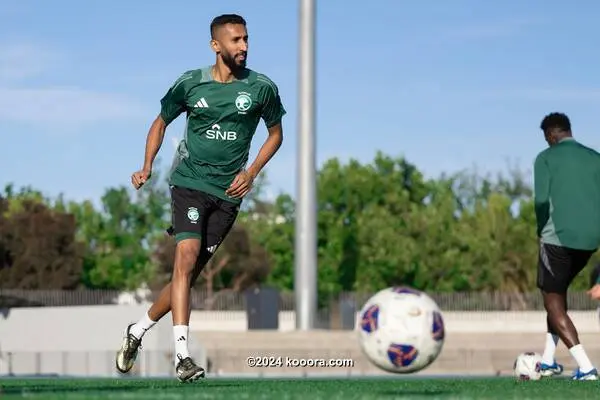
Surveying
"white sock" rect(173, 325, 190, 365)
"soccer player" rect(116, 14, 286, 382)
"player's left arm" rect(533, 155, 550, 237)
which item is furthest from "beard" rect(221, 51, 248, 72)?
"player's left arm" rect(533, 155, 550, 237)

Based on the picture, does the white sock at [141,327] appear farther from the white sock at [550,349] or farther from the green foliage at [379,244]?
the green foliage at [379,244]

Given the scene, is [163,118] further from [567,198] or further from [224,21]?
[567,198]

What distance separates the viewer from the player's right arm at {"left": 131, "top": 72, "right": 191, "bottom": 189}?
8633 millimetres

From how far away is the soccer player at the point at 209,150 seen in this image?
8.48m

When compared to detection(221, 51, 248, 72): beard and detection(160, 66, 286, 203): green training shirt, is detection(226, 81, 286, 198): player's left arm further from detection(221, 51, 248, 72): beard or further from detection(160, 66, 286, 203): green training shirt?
detection(221, 51, 248, 72): beard

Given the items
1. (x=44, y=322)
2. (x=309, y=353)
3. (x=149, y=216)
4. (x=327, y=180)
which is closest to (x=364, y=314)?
(x=309, y=353)

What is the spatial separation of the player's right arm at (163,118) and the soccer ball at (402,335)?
103 inches

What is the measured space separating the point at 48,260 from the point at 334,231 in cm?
1464

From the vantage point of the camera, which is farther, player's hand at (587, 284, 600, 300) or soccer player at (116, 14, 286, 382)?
soccer player at (116, 14, 286, 382)

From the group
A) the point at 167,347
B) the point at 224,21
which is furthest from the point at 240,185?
the point at 167,347

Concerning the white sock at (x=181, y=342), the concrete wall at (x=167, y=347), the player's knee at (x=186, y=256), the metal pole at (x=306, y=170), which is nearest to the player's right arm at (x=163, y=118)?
the player's knee at (x=186, y=256)

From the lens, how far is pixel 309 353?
27.3 metres

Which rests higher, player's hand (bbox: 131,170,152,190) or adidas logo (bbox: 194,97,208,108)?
adidas logo (bbox: 194,97,208,108)

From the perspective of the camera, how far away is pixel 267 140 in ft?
29.6
